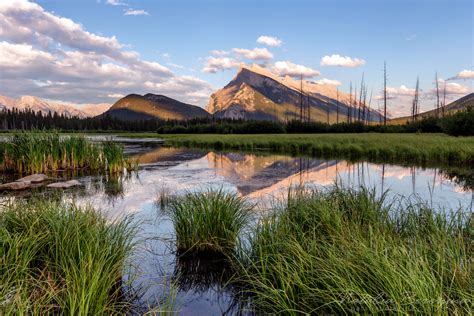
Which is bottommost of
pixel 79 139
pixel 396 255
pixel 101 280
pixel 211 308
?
pixel 211 308

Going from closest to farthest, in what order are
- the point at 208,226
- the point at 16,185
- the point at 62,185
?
the point at 208,226 < the point at 16,185 < the point at 62,185

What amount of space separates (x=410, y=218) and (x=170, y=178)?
564 inches

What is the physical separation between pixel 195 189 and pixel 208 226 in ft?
24.7

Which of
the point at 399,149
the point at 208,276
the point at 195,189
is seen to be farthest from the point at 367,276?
the point at 399,149

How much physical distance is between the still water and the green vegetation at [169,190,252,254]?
1.26 feet

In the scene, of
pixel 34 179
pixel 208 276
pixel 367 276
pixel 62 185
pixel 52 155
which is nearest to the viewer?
pixel 367 276

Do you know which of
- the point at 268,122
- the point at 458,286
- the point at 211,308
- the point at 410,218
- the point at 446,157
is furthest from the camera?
the point at 268,122

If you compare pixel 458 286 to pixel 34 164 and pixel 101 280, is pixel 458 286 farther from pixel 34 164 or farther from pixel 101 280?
pixel 34 164

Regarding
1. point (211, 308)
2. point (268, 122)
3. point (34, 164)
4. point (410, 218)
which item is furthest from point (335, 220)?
point (268, 122)

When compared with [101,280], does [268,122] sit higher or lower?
higher

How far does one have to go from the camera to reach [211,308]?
17.2ft

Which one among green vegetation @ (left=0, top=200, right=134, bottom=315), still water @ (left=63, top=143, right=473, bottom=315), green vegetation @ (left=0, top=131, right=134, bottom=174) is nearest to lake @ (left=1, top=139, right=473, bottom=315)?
still water @ (left=63, top=143, right=473, bottom=315)

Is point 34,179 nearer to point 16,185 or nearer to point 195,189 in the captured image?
point 16,185

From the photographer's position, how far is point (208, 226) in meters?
7.36
